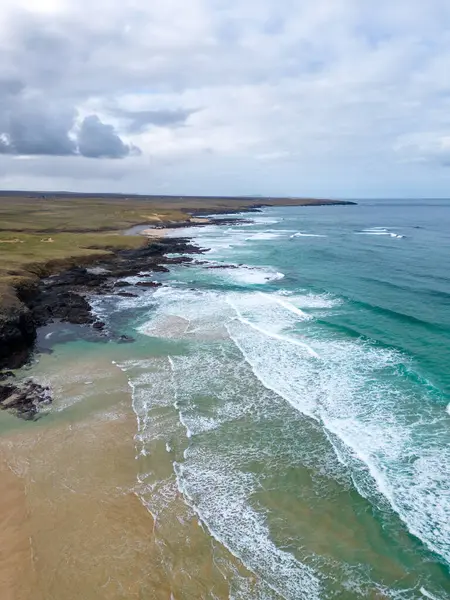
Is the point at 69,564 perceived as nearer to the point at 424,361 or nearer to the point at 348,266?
the point at 424,361

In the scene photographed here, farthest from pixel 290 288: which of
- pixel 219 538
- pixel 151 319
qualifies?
pixel 219 538

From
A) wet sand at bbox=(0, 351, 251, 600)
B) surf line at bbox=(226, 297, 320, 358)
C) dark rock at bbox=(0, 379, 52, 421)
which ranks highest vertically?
surf line at bbox=(226, 297, 320, 358)

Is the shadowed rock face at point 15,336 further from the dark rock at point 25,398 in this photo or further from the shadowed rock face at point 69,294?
the dark rock at point 25,398

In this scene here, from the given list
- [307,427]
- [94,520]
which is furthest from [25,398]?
[307,427]

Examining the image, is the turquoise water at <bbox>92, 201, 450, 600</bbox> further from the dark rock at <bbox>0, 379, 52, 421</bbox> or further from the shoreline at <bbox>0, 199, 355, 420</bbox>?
the dark rock at <bbox>0, 379, 52, 421</bbox>

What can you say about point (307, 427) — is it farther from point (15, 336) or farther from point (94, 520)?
point (15, 336)

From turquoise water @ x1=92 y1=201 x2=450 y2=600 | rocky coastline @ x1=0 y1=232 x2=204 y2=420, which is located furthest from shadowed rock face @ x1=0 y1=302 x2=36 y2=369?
turquoise water @ x1=92 y1=201 x2=450 y2=600

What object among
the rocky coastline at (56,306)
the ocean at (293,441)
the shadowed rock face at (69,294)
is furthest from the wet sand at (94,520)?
the shadowed rock face at (69,294)
